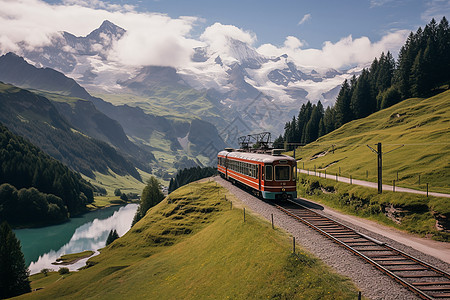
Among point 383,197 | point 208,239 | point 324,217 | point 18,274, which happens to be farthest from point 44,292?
point 383,197

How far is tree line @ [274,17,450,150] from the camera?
9862 centimetres

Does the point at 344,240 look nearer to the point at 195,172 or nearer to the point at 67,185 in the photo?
the point at 195,172

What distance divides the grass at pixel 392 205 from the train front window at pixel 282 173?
9307 millimetres

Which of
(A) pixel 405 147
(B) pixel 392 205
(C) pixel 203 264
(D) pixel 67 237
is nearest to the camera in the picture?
(C) pixel 203 264

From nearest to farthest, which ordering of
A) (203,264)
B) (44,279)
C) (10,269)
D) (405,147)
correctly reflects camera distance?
(203,264)
(405,147)
(10,269)
(44,279)

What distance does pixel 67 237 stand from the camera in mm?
127812

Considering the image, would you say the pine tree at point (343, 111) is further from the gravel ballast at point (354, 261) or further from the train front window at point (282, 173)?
the gravel ballast at point (354, 261)

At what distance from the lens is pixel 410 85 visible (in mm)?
102625

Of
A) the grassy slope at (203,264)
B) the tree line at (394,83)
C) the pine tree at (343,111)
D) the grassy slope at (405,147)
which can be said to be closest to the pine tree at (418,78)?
the tree line at (394,83)

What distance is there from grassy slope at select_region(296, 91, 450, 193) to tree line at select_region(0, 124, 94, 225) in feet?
411

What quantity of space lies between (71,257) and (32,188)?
77.8 meters

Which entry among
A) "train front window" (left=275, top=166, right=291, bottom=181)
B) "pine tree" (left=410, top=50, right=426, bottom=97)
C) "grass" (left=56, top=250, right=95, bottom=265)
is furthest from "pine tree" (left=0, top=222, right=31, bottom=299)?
"pine tree" (left=410, top=50, right=426, bottom=97)

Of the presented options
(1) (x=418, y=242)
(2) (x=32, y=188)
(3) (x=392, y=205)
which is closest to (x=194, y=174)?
(2) (x=32, y=188)

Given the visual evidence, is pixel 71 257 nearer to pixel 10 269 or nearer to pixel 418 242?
pixel 10 269
